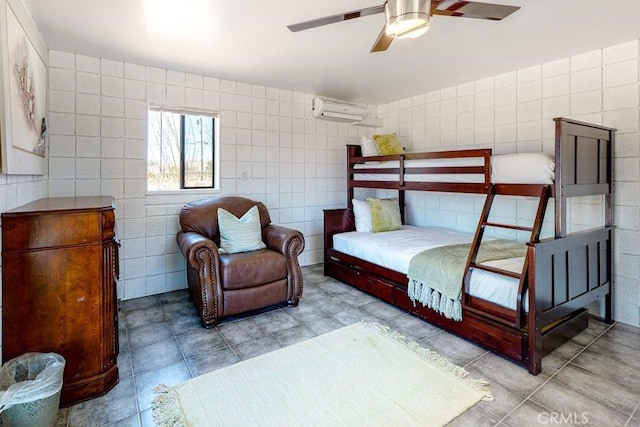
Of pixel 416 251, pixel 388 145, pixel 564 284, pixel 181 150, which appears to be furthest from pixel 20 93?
pixel 564 284

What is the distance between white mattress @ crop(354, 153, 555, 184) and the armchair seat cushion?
1.67m

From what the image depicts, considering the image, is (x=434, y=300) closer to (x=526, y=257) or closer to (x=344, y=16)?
(x=526, y=257)

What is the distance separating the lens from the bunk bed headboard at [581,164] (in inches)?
86.1

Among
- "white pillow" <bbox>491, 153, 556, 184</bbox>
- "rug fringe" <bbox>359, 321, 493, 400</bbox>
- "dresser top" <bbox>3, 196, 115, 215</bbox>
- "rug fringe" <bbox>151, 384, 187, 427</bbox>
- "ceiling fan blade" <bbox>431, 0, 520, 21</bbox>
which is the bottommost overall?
"rug fringe" <bbox>151, 384, 187, 427</bbox>

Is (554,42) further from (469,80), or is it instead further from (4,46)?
(4,46)

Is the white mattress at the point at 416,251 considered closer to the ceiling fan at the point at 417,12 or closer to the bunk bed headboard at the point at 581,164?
the bunk bed headboard at the point at 581,164

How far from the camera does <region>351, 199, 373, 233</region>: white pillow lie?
13.4 feet

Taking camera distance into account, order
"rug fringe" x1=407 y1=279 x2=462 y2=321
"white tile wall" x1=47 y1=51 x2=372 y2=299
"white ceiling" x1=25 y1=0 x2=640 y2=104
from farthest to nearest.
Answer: "white tile wall" x1=47 y1=51 x2=372 y2=299, "rug fringe" x1=407 y1=279 x2=462 y2=321, "white ceiling" x1=25 y1=0 x2=640 y2=104

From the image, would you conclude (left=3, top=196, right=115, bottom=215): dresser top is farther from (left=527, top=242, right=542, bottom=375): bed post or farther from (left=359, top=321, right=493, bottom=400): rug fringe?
(left=527, top=242, right=542, bottom=375): bed post

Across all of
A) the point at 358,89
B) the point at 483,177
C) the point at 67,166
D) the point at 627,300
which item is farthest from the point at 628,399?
the point at 67,166

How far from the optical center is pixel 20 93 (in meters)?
1.90

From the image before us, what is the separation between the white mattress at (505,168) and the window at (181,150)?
2246mm

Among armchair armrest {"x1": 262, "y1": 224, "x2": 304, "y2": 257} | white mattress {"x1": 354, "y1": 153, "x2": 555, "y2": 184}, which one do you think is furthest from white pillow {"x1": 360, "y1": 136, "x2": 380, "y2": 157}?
armchair armrest {"x1": 262, "y1": 224, "x2": 304, "y2": 257}

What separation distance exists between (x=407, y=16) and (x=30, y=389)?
2.39 metres
